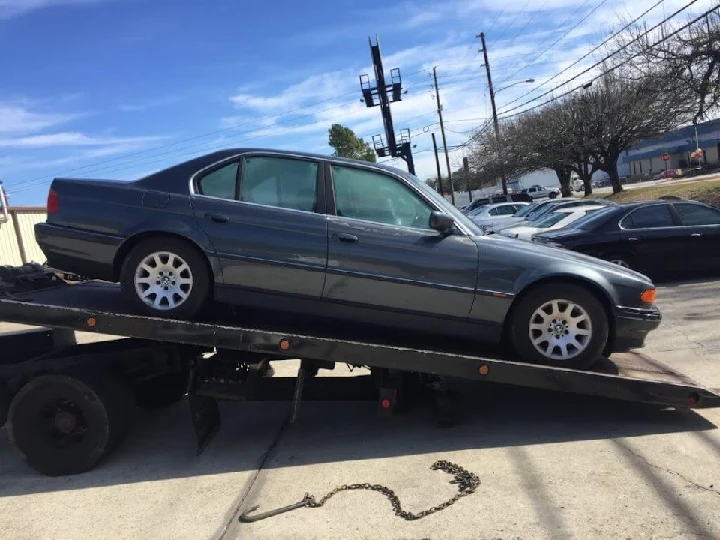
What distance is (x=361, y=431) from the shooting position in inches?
196

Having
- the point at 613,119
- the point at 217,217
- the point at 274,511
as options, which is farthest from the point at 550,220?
the point at 613,119

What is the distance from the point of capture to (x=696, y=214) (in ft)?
33.9

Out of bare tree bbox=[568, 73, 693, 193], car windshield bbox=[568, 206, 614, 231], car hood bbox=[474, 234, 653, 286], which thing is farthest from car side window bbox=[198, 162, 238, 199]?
bare tree bbox=[568, 73, 693, 193]

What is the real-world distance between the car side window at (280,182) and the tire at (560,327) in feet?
6.00

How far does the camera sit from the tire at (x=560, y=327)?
4.65 m

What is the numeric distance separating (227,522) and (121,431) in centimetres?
136

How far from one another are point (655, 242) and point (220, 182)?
812cm

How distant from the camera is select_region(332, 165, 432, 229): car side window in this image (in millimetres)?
4738

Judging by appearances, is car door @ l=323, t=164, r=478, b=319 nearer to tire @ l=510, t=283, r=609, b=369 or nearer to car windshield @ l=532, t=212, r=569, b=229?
tire @ l=510, t=283, r=609, b=369

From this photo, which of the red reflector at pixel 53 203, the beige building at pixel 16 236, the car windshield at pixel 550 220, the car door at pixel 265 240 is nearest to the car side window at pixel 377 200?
the car door at pixel 265 240

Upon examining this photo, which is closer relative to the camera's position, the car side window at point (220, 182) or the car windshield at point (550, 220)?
the car side window at point (220, 182)

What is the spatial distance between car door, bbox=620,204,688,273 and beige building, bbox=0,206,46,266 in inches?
724

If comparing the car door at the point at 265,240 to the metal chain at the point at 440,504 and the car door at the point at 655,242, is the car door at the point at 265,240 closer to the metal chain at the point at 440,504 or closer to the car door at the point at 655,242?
the metal chain at the point at 440,504

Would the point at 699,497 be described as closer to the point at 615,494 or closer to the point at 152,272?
the point at 615,494
